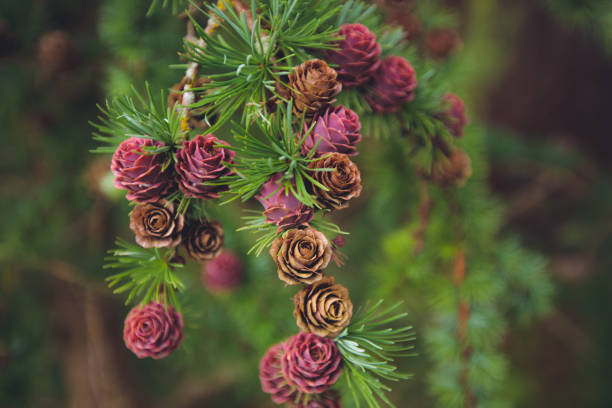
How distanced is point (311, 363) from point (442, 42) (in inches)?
32.3

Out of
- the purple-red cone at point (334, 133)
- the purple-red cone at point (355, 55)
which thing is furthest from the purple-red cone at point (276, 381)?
the purple-red cone at point (355, 55)

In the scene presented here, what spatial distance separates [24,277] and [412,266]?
4.16 feet

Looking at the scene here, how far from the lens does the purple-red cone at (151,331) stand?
1.52ft

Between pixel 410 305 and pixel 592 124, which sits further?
pixel 592 124

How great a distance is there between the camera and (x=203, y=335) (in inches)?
44.1

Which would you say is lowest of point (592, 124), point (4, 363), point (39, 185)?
point (4, 363)

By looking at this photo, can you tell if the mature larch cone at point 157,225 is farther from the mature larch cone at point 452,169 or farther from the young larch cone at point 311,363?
the mature larch cone at point 452,169

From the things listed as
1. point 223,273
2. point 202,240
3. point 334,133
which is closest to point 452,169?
point 334,133

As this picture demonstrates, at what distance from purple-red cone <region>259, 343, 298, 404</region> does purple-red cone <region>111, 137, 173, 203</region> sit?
0.24 meters

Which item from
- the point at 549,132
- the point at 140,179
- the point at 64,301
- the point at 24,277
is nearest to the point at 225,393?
the point at 64,301

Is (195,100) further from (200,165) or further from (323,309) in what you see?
(323,309)

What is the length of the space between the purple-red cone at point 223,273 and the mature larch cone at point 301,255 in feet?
1.64

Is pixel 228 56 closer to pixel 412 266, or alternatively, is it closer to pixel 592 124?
pixel 412 266

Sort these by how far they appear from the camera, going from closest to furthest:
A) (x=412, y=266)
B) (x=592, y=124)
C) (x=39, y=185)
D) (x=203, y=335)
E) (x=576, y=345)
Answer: (x=412, y=266) < (x=203, y=335) < (x=39, y=185) < (x=576, y=345) < (x=592, y=124)
